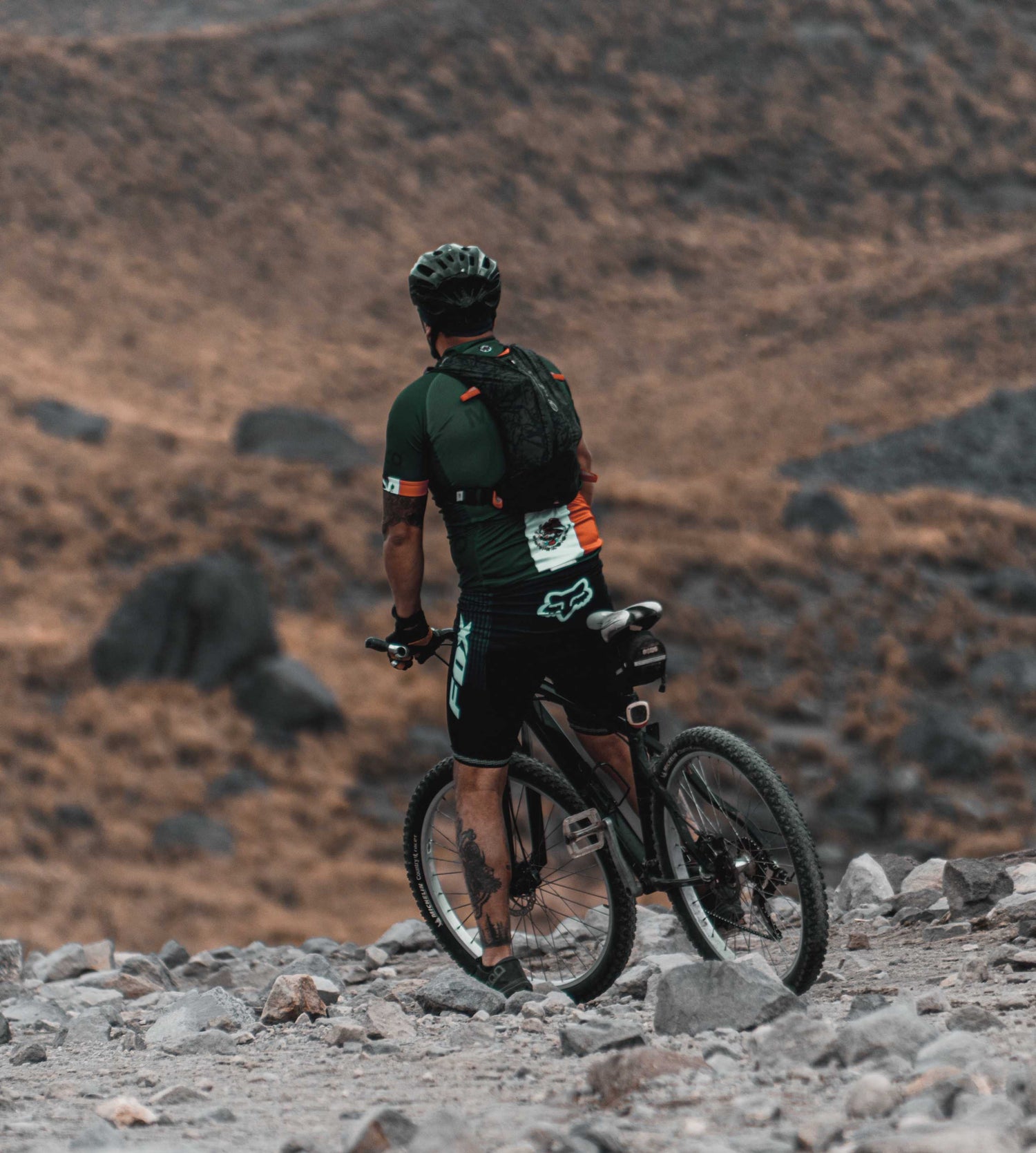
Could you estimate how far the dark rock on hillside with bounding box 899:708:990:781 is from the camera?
74.0 ft

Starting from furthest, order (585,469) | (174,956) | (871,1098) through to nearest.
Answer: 1. (174,956)
2. (585,469)
3. (871,1098)

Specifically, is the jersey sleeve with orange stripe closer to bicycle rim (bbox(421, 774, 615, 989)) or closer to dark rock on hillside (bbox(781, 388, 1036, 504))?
bicycle rim (bbox(421, 774, 615, 989))

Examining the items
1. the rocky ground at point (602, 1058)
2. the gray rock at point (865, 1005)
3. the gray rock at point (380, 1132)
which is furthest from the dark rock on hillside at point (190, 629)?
the gray rock at point (380, 1132)

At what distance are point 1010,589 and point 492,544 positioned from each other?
27.6 m

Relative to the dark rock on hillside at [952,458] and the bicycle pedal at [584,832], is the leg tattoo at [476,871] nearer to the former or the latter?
the bicycle pedal at [584,832]

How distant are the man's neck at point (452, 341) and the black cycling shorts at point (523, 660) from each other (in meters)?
0.87

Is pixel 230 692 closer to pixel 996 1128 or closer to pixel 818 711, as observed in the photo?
pixel 818 711

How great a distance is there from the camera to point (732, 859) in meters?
4.44

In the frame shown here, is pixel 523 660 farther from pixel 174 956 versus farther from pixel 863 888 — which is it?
pixel 174 956

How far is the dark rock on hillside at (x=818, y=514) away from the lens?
3162 cm

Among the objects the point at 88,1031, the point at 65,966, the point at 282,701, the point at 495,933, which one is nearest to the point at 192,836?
the point at 282,701

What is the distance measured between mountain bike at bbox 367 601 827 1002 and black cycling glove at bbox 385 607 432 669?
0.03 metres

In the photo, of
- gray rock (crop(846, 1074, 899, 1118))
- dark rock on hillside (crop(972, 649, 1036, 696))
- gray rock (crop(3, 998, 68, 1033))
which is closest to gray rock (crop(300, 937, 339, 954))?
gray rock (crop(3, 998, 68, 1033))

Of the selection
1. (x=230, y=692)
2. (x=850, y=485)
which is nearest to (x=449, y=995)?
(x=230, y=692)
